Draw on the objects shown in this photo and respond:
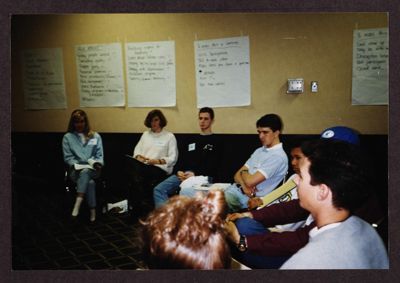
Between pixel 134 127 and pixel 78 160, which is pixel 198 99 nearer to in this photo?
pixel 134 127

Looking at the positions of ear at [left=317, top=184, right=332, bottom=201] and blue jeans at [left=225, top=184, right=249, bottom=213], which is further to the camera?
blue jeans at [left=225, top=184, right=249, bottom=213]

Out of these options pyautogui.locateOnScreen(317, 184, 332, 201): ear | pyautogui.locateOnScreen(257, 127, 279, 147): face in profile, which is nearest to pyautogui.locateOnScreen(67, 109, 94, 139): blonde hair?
pyautogui.locateOnScreen(257, 127, 279, 147): face in profile

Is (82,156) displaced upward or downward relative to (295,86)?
downward

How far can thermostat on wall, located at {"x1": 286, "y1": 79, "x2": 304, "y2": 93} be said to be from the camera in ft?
9.40

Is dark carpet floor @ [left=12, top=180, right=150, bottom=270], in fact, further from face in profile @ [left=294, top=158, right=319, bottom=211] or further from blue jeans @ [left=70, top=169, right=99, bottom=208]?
face in profile @ [left=294, top=158, right=319, bottom=211]

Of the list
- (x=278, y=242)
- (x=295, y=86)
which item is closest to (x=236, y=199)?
(x=278, y=242)

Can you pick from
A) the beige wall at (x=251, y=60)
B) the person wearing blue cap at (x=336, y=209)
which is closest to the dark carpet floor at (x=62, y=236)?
the beige wall at (x=251, y=60)

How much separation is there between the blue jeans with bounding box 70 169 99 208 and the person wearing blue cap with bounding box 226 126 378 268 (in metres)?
1.14

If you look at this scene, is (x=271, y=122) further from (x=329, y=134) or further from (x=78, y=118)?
(x=78, y=118)

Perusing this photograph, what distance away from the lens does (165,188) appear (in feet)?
9.44

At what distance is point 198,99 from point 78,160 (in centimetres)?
98

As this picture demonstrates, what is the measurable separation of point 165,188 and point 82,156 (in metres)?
0.65

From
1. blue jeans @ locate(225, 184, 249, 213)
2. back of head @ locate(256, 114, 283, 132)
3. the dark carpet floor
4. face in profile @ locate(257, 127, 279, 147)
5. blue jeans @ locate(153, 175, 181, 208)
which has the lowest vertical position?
the dark carpet floor

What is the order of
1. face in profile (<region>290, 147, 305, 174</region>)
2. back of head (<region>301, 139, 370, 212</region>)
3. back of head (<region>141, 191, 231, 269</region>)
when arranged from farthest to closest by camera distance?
face in profile (<region>290, 147, 305, 174</region>), back of head (<region>301, 139, 370, 212</region>), back of head (<region>141, 191, 231, 269</region>)
